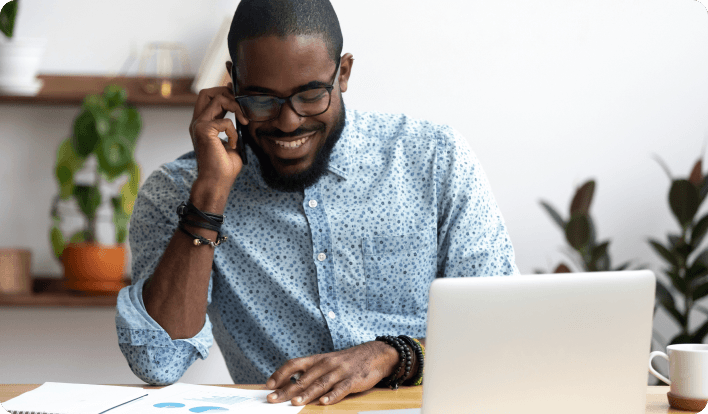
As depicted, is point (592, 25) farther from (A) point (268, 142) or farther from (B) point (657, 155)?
(A) point (268, 142)

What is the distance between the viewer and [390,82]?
7.42 feet

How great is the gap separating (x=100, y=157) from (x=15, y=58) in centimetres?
43

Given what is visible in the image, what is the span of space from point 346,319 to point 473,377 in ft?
2.28

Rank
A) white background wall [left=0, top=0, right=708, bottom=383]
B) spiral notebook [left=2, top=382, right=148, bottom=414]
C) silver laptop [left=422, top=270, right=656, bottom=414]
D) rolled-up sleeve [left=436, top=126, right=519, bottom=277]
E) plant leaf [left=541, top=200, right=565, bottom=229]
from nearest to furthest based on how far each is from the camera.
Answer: silver laptop [left=422, top=270, right=656, bottom=414], spiral notebook [left=2, top=382, right=148, bottom=414], rolled-up sleeve [left=436, top=126, right=519, bottom=277], plant leaf [left=541, top=200, right=565, bottom=229], white background wall [left=0, top=0, right=708, bottom=383]

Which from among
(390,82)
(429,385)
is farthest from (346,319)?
(390,82)

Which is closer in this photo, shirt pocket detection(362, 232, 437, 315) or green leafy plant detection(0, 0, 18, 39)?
shirt pocket detection(362, 232, 437, 315)

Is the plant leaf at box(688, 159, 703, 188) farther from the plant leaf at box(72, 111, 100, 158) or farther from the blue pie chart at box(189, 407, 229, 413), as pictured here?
the plant leaf at box(72, 111, 100, 158)

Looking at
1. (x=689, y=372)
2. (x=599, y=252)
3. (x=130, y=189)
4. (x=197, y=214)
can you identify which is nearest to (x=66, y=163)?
(x=130, y=189)

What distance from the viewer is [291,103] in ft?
4.27

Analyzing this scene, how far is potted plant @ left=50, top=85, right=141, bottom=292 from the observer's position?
6.64ft

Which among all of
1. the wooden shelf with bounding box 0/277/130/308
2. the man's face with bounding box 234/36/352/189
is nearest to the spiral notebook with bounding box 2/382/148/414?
the man's face with bounding box 234/36/352/189

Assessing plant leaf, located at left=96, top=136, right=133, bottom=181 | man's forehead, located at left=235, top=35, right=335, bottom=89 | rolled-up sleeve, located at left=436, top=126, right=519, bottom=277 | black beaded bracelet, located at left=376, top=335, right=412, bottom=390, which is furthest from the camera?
plant leaf, located at left=96, top=136, right=133, bottom=181

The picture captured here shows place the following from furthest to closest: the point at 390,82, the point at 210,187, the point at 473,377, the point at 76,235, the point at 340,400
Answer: the point at 390,82 < the point at 76,235 < the point at 210,187 < the point at 340,400 < the point at 473,377

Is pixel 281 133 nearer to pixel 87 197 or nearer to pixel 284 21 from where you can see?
pixel 284 21
